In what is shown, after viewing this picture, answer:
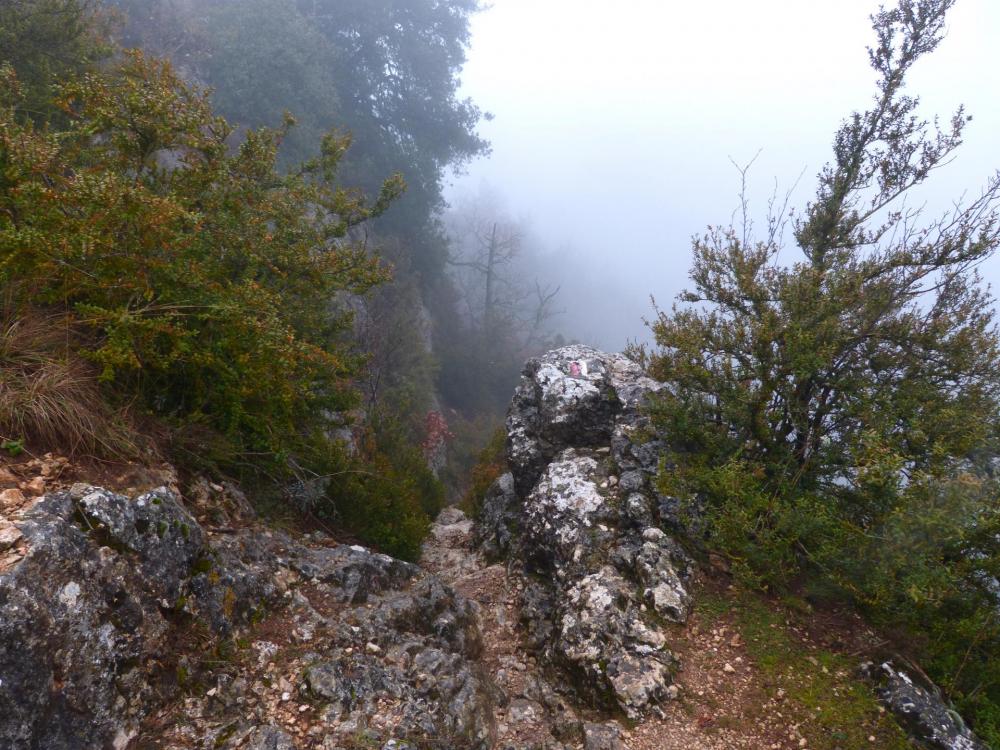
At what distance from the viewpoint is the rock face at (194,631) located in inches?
114

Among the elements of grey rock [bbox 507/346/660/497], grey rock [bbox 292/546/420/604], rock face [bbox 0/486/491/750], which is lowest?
rock face [bbox 0/486/491/750]

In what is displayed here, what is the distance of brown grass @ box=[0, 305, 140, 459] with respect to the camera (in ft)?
12.2

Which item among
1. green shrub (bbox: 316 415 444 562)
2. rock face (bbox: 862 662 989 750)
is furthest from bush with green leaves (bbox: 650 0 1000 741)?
green shrub (bbox: 316 415 444 562)

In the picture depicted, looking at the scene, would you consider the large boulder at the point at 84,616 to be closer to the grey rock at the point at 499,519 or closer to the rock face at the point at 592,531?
the rock face at the point at 592,531

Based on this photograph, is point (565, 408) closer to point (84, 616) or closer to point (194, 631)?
point (194, 631)

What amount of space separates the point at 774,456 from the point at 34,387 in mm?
6631

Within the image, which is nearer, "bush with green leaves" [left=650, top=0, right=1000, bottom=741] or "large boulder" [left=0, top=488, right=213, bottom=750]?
"large boulder" [left=0, top=488, right=213, bottom=750]

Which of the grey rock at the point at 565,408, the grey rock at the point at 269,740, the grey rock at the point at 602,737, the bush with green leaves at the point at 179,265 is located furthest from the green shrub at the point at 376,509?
the grey rock at the point at 602,737

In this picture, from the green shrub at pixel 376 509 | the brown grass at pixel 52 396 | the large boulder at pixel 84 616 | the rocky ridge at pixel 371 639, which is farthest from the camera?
the green shrub at pixel 376 509

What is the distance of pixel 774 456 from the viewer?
610 centimetres

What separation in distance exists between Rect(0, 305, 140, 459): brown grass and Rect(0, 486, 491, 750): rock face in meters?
0.56

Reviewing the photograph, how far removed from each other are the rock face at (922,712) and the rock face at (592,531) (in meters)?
1.65

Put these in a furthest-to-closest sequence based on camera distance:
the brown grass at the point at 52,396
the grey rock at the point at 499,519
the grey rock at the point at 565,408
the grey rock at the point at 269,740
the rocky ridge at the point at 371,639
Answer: the grey rock at the point at 499,519
the grey rock at the point at 565,408
the brown grass at the point at 52,396
the grey rock at the point at 269,740
the rocky ridge at the point at 371,639

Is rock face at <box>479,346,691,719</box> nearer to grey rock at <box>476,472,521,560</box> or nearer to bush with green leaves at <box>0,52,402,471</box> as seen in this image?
grey rock at <box>476,472,521,560</box>
